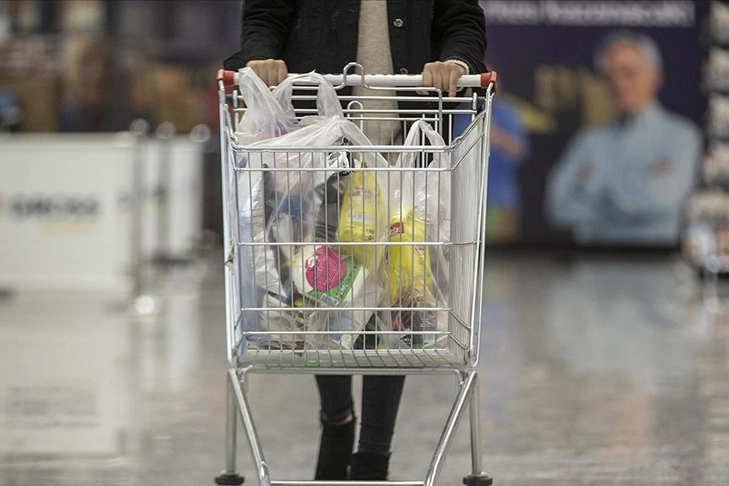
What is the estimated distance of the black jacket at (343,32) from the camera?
11.0ft

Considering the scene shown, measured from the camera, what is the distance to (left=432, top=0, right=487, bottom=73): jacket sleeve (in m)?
3.33

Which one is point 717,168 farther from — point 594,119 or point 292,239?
point 292,239

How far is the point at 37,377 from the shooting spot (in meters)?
6.07

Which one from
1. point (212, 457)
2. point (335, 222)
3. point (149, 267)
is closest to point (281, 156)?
point (335, 222)

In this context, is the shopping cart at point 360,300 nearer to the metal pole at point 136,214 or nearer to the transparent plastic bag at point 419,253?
the transparent plastic bag at point 419,253

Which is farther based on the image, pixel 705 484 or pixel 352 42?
pixel 705 484

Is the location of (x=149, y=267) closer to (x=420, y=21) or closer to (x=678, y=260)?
(x=678, y=260)

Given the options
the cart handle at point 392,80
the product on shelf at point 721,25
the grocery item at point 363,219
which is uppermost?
the cart handle at point 392,80

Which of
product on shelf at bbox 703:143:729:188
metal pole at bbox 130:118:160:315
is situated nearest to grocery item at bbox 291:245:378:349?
metal pole at bbox 130:118:160:315

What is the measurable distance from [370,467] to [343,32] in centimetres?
111

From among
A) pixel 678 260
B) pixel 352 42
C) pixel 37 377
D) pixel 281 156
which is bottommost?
pixel 678 260

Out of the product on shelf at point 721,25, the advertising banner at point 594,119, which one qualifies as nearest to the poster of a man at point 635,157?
the advertising banner at point 594,119

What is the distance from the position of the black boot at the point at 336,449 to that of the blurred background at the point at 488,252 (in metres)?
0.61

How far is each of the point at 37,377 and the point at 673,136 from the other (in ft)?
33.0
